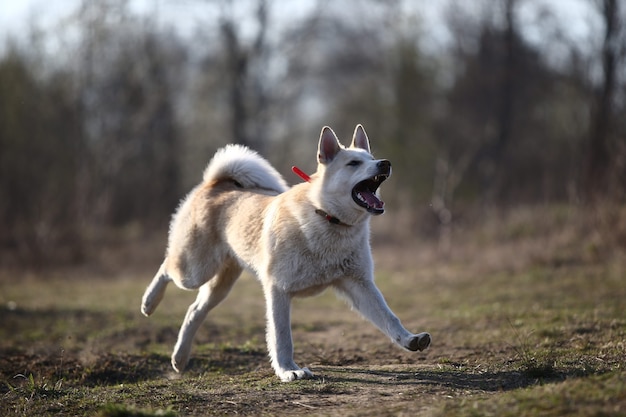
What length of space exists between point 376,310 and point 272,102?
21.4 metres

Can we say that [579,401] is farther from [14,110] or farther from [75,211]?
[14,110]

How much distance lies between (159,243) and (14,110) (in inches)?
244

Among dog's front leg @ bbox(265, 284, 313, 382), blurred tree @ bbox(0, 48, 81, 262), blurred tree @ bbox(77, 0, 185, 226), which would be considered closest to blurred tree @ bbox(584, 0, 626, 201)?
dog's front leg @ bbox(265, 284, 313, 382)

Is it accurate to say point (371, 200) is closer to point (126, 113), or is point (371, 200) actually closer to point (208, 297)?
point (208, 297)

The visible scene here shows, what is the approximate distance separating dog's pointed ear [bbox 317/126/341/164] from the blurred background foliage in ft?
36.6

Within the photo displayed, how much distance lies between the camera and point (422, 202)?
20.7 meters

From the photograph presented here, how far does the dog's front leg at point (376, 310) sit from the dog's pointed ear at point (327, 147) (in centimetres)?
96

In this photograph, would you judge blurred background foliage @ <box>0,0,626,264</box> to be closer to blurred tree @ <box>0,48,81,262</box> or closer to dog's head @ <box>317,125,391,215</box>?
blurred tree @ <box>0,48,81,262</box>

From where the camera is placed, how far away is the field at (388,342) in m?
4.46

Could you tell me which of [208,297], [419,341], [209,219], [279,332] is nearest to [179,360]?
[208,297]

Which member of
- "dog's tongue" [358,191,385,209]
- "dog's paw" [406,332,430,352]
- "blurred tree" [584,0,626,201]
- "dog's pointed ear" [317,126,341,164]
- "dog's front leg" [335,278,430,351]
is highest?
"blurred tree" [584,0,626,201]

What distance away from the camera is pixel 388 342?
7102 millimetres

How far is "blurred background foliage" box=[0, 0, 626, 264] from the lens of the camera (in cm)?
1969

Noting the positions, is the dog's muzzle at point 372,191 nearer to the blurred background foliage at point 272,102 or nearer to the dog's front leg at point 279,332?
the dog's front leg at point 279,332
